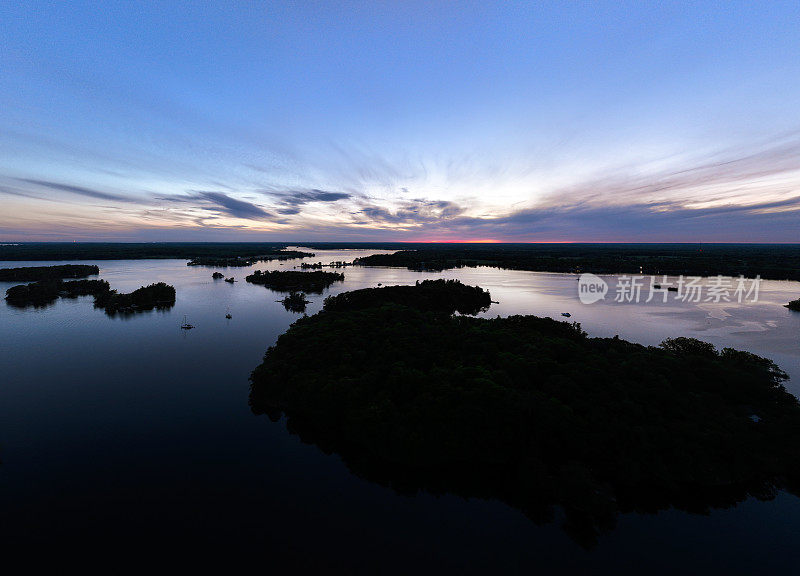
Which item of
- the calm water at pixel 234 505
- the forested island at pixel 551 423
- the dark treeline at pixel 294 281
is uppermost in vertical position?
the dark treeline at pixel 294 281

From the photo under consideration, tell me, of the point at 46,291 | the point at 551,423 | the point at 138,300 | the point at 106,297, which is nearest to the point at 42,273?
the point at 46,291

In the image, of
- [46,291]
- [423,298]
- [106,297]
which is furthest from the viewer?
[46,291]

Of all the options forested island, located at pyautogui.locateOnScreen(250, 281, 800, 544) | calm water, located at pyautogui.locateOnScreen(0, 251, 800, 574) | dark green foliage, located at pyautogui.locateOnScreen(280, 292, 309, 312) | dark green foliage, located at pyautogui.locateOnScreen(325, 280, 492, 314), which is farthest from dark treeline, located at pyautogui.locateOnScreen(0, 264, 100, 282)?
forested island, located at pyautogui.locateOnScreen(250, 281, 800, 544)

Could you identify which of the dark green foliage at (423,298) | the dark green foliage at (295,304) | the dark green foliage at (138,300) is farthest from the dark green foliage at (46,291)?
the dark green foliage at (423,298)

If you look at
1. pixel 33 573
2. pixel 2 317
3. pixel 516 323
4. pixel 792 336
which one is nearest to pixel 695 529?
pixel 516 323

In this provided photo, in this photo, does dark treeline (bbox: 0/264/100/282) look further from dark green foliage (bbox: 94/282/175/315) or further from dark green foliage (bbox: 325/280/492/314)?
dark green foliage (bbox: 325/280/492/314)

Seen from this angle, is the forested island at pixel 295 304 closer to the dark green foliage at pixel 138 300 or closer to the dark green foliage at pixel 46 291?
the dark green foliage at pixel 138 300

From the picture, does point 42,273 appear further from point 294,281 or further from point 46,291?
point 294,281
